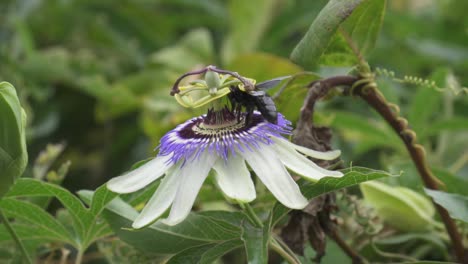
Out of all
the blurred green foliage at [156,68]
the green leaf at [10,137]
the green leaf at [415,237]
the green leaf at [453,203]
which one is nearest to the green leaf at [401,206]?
the green leaf at [415,237]

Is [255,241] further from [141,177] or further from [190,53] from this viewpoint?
[190,53]

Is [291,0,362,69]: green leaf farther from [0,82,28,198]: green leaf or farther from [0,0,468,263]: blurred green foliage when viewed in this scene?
[0,0,468,263]: blurred green foliage

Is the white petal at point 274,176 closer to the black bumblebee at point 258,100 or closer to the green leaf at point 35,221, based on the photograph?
the black bumblebee at point 258,100

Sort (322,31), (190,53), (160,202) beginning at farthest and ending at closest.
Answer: (190,53)
(322,31)
(160,202)

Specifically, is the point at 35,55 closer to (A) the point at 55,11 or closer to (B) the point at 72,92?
(B) the point at 72,92

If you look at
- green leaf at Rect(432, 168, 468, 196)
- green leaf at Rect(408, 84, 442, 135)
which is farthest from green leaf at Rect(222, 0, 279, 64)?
green leaf at Rect(432, 168, 468, 196)

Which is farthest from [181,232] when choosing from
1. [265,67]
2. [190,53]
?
[190,53]
